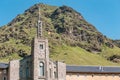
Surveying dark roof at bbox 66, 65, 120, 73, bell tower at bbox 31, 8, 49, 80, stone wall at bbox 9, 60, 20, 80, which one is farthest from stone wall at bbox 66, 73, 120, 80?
stone wall at bbox 9, 60, 20, 80

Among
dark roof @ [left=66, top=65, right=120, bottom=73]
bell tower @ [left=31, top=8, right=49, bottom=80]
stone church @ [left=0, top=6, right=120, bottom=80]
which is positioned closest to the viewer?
bell tower @ [left=31, top=8, right=49, bottom=80]

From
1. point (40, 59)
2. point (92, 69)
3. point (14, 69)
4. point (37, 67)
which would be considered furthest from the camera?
point (92, 69)

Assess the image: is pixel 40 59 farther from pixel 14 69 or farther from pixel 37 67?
pixel 14 69

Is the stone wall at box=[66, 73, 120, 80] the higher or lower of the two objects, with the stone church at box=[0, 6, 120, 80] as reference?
lower

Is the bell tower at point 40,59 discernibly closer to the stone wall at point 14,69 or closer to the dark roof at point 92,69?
the stone wall at point 14,69

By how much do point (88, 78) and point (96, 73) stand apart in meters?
2.25


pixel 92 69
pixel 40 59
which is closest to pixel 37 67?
pixel 40 59

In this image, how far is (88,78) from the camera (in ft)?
281

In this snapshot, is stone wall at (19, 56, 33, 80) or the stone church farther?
stone wall at (19, 56, 33, 80)

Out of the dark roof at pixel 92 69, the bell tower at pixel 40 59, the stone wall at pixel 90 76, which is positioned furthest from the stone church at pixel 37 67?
the dark roof at pixel 92 69

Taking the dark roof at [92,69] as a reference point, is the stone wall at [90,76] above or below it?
below

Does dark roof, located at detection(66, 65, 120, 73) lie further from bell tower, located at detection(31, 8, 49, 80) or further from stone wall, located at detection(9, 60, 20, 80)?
A: stone wall, located at detection(9, 60, 20, 80)

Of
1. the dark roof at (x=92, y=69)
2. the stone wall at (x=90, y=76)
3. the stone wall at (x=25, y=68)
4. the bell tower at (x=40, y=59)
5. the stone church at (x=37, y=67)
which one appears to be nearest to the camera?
→ the bell tower at (x=40, y=59)

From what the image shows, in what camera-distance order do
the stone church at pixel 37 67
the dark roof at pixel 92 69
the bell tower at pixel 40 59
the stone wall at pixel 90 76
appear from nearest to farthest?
the bell tower at pixel 40 59 → the stone church at pixel 37 67 → the stone wall at pixel 90 76 → the dark roof at pixel 92 69
